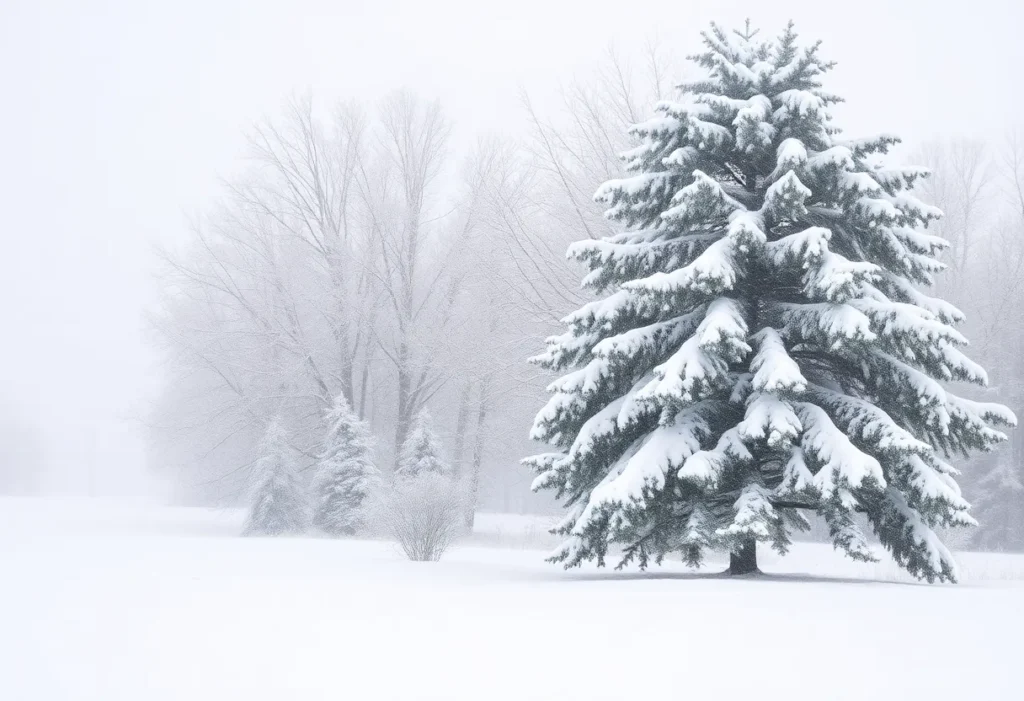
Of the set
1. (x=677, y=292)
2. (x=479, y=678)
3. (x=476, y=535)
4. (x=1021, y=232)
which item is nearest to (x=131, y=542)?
(x=476, y=535)

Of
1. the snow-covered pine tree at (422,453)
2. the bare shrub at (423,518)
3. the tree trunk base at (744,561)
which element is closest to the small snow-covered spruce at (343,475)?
the snow-covered pine tree at (422,453)

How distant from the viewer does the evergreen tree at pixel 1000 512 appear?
24234 millimetres

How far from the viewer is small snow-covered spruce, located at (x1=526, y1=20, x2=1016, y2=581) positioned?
8.08 metres

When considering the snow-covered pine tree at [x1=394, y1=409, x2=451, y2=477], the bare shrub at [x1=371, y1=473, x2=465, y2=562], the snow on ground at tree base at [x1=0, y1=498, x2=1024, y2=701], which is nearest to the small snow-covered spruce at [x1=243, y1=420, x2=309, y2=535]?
the snow-covered pine tree at [x1=394, y1=409, x2=451, y2=477]

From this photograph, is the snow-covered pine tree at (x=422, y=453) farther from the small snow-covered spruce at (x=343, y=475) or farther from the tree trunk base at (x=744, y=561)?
the tree trunk base at (x=744, y=561)

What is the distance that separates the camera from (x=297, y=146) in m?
26.9

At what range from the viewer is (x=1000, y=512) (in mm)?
24562

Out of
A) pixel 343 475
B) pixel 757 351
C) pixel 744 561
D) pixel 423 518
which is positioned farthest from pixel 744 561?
pixel 343 475

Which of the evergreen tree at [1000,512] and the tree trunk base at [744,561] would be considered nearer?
the tree trunk base at [744,561]

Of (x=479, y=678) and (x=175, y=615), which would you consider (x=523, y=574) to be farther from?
(x=479, y=678)

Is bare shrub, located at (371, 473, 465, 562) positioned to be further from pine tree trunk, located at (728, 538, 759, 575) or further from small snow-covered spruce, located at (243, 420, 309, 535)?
small snow-covered spruce, located at (243, 420, 309, 535)

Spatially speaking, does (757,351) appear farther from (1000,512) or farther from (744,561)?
(1000,512)

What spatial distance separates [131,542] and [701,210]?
13012mm

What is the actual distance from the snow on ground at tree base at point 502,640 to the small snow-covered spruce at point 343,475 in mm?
12829
